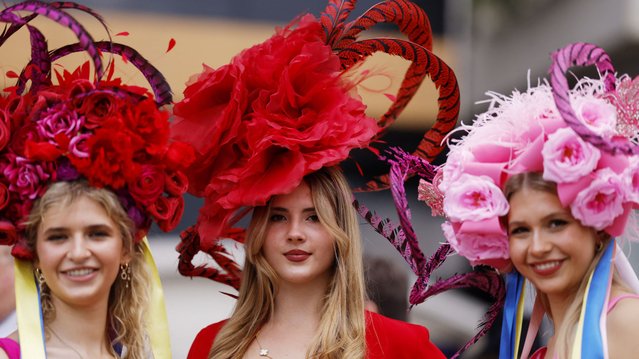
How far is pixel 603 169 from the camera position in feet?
9.08

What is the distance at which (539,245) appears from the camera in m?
2.81

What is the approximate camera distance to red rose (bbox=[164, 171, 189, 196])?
3047 millimetres

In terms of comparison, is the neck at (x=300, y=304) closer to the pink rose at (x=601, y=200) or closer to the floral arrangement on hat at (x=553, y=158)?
the floral arrangement on hat at (x=553, y=158)

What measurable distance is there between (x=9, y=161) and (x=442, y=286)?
147 cm

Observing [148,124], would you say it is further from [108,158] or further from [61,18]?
[61,18]

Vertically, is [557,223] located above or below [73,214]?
below

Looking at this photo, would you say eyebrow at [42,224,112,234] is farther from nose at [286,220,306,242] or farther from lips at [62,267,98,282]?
nose at [286,220,306,242]

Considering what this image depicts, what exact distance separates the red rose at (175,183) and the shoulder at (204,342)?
2.02ft

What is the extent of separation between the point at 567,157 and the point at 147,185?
1.24 meters

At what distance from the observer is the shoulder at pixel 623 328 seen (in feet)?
8.75

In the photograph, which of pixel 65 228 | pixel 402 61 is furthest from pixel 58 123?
pixel 402 61

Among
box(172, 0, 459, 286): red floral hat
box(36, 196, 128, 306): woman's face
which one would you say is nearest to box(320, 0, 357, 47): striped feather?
box(172, 0, 459, 286): red floral hat

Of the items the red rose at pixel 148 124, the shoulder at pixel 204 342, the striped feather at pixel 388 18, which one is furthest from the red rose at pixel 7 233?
the striped feather at pixel 388 18

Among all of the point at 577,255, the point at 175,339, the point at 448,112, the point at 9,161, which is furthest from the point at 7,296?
the point at 577,255
